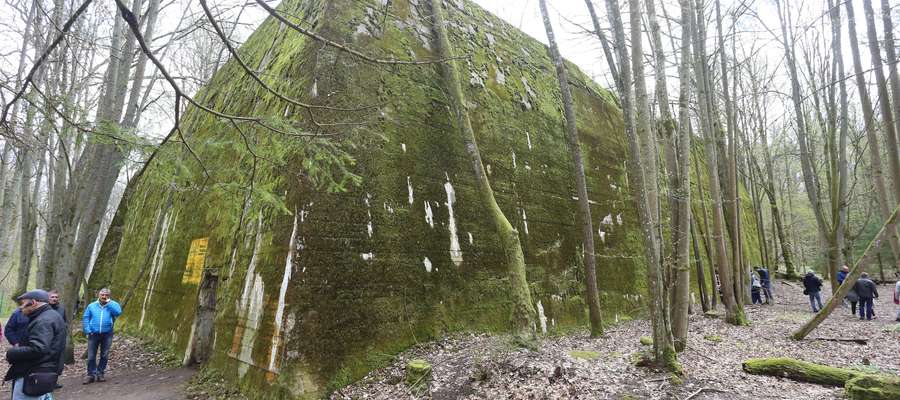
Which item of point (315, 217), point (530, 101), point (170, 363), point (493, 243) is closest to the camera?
point (315, 217)

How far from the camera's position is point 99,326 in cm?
633

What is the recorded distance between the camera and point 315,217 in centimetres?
564

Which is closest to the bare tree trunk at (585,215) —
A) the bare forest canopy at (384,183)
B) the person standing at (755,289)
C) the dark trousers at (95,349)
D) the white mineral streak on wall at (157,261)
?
the bare forest canopy at (384,183)

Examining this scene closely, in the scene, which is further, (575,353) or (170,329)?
(170,329)

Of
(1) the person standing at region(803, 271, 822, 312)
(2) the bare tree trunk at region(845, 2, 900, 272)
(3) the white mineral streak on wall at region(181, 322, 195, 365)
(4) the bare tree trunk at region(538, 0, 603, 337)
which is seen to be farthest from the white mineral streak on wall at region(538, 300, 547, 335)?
(1) the person standing at region(803, 271, 822, 312)

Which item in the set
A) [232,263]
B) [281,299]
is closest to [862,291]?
[281,299]

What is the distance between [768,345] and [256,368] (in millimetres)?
7527

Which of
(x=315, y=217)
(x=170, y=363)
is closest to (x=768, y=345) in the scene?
(x=315, y=217)

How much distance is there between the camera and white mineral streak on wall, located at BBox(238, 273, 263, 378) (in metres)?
5.50

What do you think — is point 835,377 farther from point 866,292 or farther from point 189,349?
point 189,349

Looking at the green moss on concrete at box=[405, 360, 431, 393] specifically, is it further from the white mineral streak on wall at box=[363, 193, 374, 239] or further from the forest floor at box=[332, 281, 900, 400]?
the white mineral streak on wall at box=[363, 193, 374, 239]

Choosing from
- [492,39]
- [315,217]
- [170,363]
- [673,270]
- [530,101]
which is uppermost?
[492,39]

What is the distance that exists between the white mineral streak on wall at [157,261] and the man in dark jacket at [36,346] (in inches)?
238

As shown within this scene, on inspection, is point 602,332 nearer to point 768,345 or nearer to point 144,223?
point 768,345
